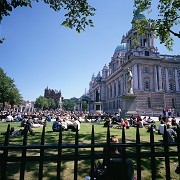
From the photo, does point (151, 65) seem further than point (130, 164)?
Yes

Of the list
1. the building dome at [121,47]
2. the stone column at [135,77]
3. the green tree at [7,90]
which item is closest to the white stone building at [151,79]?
the stone column at [135,77]

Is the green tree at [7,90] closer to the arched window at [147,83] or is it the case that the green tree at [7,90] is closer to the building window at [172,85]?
the arched window at [147,83]

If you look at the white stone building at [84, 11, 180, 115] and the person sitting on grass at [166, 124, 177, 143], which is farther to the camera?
the white stone building at [84, 11, 180, 115]

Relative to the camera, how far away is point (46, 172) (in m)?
5.47

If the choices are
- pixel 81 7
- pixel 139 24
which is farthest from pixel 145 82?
pixel 81 7

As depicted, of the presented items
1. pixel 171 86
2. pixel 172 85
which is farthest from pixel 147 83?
pixel 172 85

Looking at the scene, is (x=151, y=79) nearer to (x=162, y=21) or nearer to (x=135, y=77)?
(x=135, y=77)

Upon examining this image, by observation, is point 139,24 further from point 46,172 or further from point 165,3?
point 46,172

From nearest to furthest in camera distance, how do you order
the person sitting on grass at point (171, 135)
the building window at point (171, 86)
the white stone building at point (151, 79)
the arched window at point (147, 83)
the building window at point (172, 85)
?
the person sitting on grass at point (171, 135) → the white stone building at point (151, 79) → the arched window at point (147, 83) → the building window at point (171, 86) → the building window at point (172, 85)

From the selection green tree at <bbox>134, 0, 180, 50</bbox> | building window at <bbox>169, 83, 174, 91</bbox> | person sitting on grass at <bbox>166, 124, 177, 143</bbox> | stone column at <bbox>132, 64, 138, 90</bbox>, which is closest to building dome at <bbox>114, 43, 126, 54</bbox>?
building window at <bbox>169, 83, 174, 91</bbox>

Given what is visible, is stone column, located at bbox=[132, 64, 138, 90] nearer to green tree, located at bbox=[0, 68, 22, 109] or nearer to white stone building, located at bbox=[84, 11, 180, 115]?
white stone building, located at bbox=[84, 11, 180, 115]

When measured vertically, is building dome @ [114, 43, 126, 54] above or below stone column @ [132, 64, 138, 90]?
above

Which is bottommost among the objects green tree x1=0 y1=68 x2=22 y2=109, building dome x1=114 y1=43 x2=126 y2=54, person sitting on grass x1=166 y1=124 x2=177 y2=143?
person sitting on grass x1=166 y1=124 x2=177 y2=143

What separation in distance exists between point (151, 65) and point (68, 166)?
5262 centimetres
